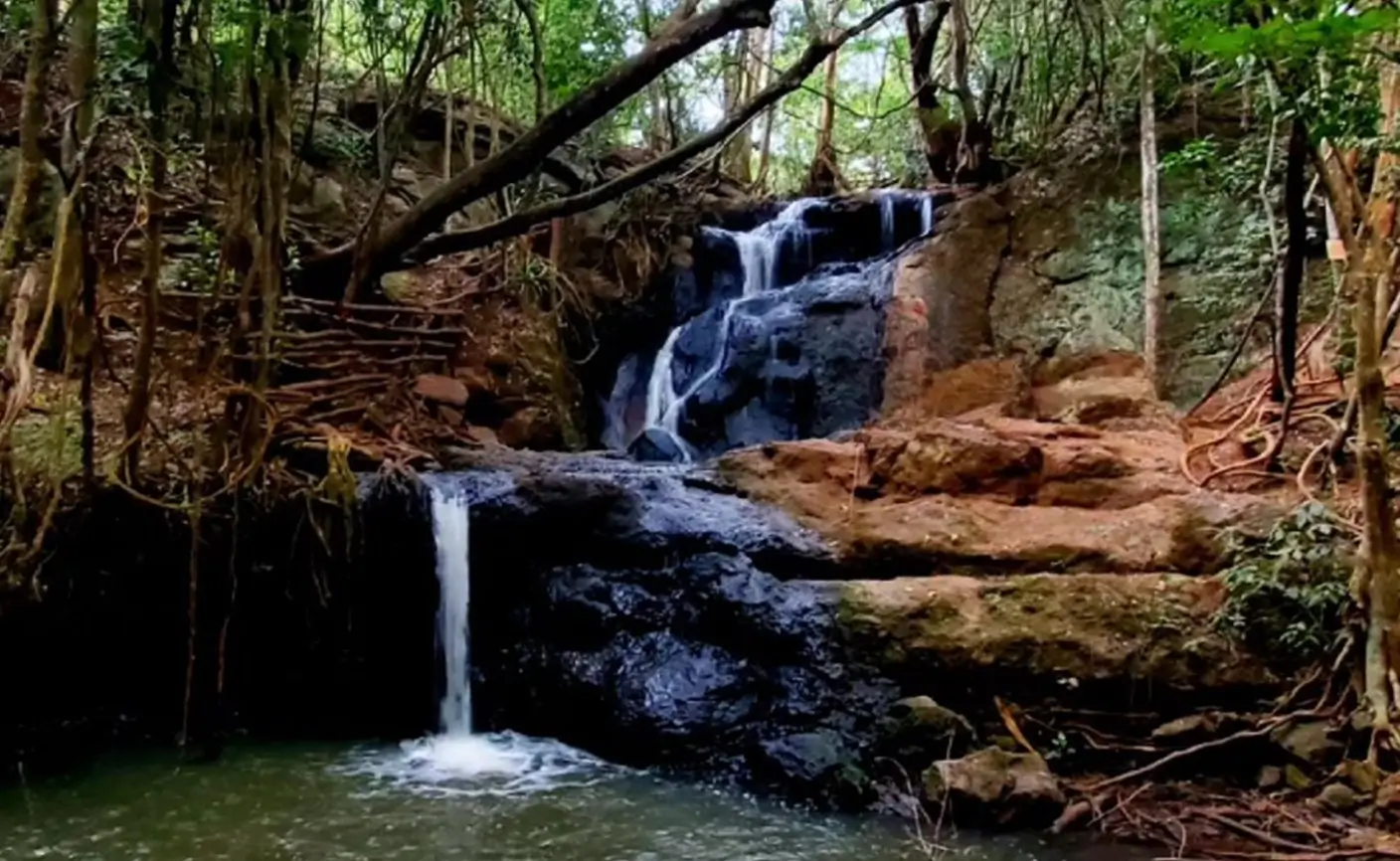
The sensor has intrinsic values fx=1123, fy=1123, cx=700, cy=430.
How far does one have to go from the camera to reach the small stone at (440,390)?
903 cm

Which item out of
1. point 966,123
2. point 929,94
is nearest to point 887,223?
point 966,123

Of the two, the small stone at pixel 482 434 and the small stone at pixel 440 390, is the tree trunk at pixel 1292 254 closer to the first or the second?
the small stone at pixel 482 434

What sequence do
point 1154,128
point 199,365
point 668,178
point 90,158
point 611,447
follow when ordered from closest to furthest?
point 90,158, point 199,365, point 1154,128, point 611,447, point 668,178

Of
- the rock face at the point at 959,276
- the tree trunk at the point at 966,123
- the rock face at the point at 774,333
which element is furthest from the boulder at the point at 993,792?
the tree trunk at the point at 966,123

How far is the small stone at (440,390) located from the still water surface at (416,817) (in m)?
3.48

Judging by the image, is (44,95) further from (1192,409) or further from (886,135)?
(886,135)

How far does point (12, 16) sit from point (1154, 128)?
909 centimetres

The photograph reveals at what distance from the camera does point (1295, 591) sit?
5.57 m

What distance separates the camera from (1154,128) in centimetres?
1023

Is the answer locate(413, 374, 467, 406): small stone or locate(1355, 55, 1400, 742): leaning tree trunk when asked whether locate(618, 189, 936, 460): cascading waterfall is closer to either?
locate(413, 374, 467, 406): small stone

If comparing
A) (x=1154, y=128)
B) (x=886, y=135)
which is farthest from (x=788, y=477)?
(x=886, y=135)

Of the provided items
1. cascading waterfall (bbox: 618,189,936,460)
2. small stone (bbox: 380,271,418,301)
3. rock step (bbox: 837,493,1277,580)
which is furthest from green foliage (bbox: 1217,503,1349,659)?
small stone (bbox: 380,271,418,301)

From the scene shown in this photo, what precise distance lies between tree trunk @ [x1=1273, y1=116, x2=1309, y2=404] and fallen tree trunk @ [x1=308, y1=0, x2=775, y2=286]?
9.51ft

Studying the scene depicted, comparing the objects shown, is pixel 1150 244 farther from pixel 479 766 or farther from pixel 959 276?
pixel 479 766
